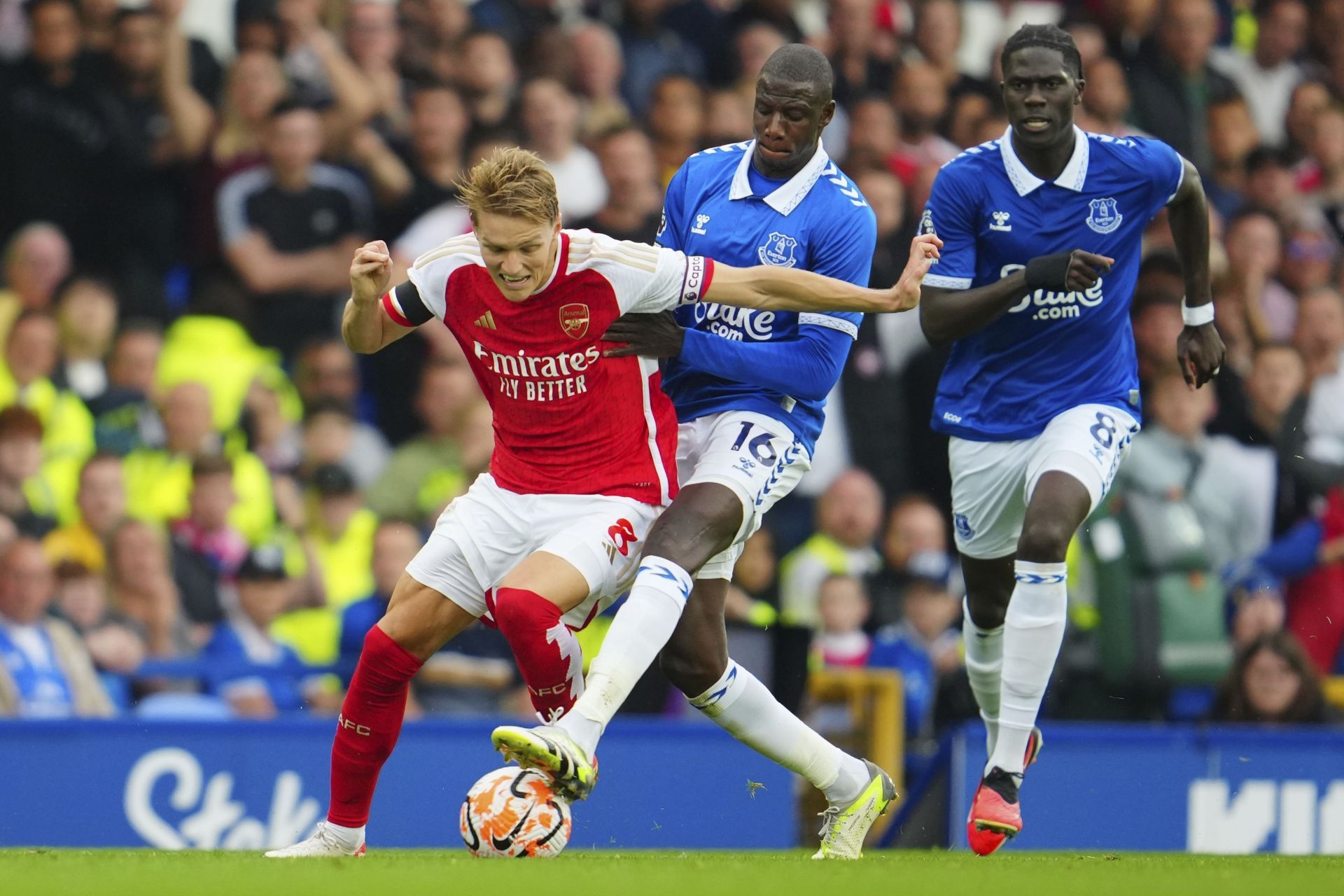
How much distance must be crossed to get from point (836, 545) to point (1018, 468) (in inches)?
141

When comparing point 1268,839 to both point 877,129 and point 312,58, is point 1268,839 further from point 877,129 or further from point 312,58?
point 312,58

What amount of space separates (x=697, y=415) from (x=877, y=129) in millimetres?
5525

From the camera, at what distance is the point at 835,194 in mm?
7352

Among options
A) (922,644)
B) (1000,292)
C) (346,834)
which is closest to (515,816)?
(346,834)

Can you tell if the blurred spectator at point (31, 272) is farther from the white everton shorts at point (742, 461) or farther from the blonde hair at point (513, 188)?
the blonde hair at point (513, 188)

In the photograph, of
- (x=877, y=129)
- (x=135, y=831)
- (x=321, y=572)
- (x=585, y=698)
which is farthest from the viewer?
(x=877, y=129)

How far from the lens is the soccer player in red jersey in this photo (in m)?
6.70

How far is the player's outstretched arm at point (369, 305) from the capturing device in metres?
6.70

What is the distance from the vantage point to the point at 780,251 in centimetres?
728

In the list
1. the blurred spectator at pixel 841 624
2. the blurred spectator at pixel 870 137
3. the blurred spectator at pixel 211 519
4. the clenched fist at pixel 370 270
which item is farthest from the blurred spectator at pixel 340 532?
the clenched fist at pixel 370 270

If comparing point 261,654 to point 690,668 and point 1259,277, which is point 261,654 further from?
point 1259,277

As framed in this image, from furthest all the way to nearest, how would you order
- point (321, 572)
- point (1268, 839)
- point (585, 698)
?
point (321, 572), point (1268, 839), point (585, 698)

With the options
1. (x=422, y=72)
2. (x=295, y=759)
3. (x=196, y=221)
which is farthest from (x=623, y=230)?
(x=295, y=759)

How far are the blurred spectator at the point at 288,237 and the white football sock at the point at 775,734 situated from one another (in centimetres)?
504
